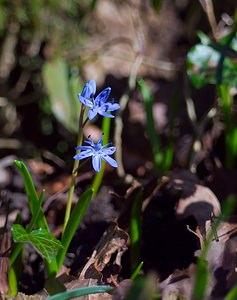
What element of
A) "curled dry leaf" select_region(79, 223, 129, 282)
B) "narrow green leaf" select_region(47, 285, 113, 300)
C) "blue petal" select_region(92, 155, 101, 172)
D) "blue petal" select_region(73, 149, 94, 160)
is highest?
"blue petal" select_region(73, 149, 94, 160)

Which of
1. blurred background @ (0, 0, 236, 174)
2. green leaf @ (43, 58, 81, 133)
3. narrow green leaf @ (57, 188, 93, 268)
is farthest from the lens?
blurred background @ (0, 0, 236, 174)

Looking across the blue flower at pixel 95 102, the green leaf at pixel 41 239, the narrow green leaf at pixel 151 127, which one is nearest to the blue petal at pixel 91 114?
the blue flower at pixel 95 102

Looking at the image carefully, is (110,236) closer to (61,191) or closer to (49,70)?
(61,191)

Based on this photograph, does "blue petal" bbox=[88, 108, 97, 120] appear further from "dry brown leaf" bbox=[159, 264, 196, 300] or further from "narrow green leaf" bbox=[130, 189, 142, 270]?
"dry brown leaf" bbox=[159, 264, 196, 300]

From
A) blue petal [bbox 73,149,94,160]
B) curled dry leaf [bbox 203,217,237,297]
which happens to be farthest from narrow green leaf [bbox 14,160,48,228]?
curled dry leaf [bbox 203,217,237,297]

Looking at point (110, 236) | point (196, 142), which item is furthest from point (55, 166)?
point (110, 236)

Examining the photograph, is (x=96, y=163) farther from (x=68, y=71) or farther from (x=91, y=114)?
(x=68, y=71)
